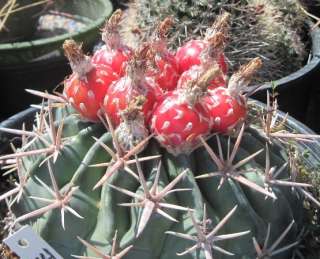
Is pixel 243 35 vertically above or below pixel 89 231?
below

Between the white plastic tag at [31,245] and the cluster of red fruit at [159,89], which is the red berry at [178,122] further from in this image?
the white plastic tag at [31,245]

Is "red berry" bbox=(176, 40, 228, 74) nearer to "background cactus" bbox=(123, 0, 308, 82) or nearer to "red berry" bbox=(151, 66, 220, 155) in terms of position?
"red berry" bbox=(151, 66, 220, 155)

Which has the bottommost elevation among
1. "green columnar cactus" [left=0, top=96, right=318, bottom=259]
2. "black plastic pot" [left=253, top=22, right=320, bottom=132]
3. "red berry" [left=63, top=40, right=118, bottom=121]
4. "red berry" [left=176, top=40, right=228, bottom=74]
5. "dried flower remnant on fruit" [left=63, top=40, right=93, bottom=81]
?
"black plastic pot" [left=253, top=22, right=320, bottom=132]

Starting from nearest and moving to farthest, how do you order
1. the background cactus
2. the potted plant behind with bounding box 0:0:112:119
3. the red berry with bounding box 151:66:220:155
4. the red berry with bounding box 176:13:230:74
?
the red berry with bounding box 151:66:220:155 → the red berry with bounding box 176:13:230:74 → the background cactus → the potted plant behind with bounding box 0:0:112:119

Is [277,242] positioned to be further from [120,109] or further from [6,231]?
[6,231]

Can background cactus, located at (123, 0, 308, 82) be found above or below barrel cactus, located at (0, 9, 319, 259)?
below

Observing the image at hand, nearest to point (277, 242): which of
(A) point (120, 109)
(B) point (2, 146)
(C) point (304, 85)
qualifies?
(A) point (120, 109)

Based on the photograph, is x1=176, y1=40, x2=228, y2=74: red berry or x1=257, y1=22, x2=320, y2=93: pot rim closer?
x1=176, y1=40, x2=228, y2=74: red berry

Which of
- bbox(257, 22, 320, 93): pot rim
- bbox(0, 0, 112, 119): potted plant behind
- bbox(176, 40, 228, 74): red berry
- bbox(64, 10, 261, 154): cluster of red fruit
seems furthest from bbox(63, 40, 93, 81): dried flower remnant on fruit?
bbox(0, 0, 112, 119): potted plant behind

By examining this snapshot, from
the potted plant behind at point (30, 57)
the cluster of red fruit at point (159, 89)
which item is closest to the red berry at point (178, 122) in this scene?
the cluster of red fruit at point (159, 89)
